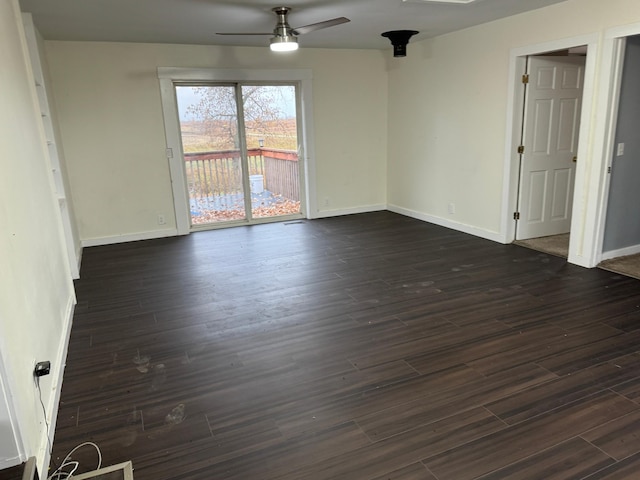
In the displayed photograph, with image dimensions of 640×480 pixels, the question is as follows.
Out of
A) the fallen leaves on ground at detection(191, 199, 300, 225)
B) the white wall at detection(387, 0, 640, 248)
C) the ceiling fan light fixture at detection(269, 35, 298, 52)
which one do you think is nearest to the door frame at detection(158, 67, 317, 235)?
the fallen leaves on ground at detection(191, 199, 300, 225)

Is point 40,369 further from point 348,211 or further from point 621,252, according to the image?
point 348,211

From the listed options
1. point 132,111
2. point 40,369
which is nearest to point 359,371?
point 40,369

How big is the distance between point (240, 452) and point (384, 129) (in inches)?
222

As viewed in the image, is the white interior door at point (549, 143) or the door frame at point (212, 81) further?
the door frame at point (212, 81)

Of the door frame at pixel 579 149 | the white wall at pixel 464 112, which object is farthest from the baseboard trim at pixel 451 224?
the door frame at pixel 579 149

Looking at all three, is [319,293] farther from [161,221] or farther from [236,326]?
[161,221]

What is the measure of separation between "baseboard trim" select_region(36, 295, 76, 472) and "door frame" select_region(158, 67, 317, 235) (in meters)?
2.59

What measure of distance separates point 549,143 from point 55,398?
4.96m

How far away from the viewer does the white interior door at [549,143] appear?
4.67 m

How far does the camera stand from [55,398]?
229cm

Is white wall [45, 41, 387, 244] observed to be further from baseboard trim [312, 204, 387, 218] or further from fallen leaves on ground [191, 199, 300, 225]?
baseboard trim [312, 204, 387, 218]

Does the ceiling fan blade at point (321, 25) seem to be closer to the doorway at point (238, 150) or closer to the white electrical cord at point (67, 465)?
the doorway at point (238, 150)

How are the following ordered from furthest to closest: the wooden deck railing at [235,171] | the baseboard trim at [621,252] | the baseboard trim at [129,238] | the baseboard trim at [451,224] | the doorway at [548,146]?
the wooden deck railing at [235,171] < the baseboard trim at [129,238] < the baseboard trim at [451,224] < the doorway at [548,146] < the baseboard trim at [621,252]

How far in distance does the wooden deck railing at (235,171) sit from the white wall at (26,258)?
8.62 ft
